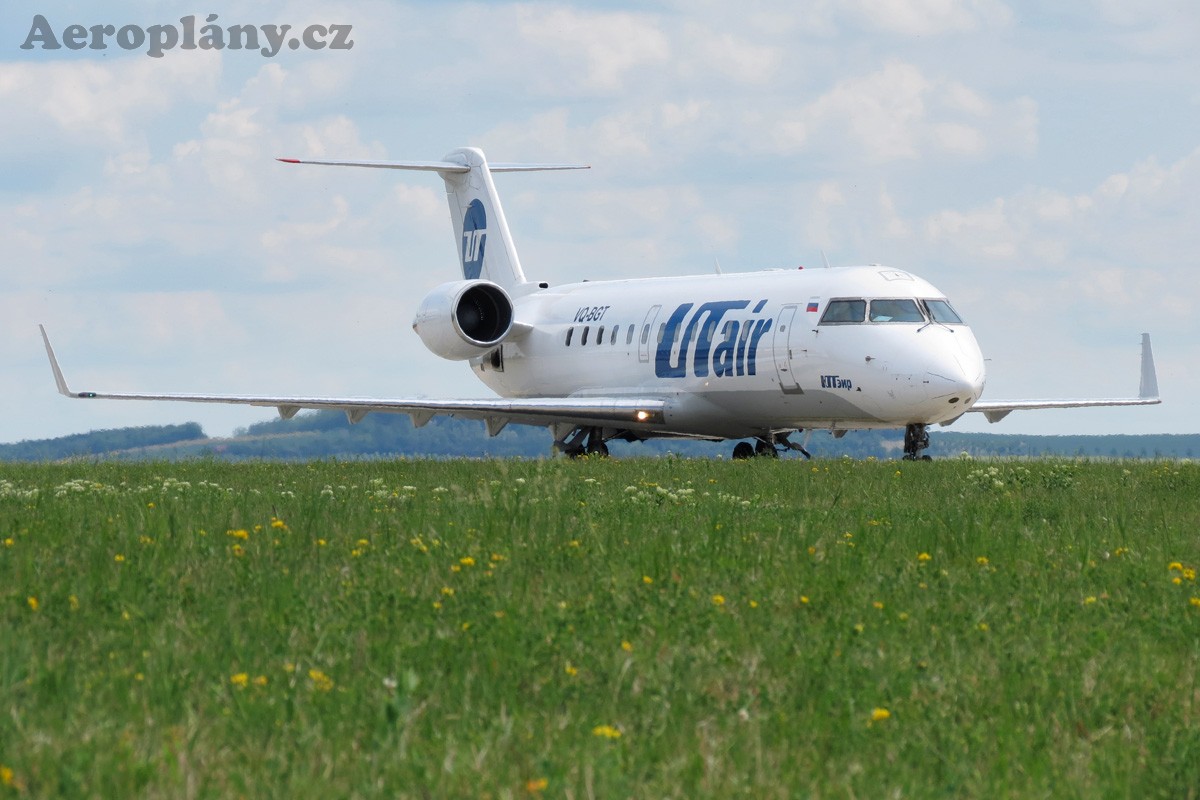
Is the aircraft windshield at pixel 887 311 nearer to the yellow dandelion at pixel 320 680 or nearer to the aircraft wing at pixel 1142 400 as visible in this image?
the aircraft wing at pixel 1142 400

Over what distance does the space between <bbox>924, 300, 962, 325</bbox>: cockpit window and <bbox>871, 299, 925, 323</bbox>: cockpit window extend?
217 mm

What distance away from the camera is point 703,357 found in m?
27.2

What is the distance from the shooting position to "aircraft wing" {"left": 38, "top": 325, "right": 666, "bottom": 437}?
27.4 meters

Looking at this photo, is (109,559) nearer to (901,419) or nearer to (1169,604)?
(1169,604)

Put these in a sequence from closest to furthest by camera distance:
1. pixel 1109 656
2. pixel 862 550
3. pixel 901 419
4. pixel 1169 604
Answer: pixel 1109 656
pixel 1169 604
pixel 862 550
pixel 901 419

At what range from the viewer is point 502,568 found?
841 centimetres

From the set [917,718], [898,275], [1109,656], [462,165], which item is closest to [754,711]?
[917,718]

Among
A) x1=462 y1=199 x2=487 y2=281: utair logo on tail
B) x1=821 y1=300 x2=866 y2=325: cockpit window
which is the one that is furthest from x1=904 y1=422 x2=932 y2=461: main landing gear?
x1=462 y1=199 x2=487 y2=281: utair logo on tail

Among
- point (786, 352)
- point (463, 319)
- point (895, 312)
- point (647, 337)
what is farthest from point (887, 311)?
point (463, 319)

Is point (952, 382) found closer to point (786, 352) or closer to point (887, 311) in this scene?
point (887, 311)

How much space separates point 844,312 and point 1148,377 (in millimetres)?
8853

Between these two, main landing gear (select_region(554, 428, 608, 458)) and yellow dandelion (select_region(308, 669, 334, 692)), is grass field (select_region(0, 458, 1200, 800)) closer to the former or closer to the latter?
yellow dandelion (select_region(308, 669, 334, 692))

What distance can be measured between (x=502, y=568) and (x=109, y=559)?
2.02 metres

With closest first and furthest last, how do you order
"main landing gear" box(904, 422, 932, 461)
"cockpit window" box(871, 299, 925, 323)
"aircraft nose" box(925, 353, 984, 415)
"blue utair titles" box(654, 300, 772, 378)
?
"aircraft nose" box(925, 353, 984, 415)
"main landing gear" box(904, 422, 932, 461)
"cockpit window" box(871, 299, 925, 323)
"blue utair titles" box(654, 300, 772, 378)
